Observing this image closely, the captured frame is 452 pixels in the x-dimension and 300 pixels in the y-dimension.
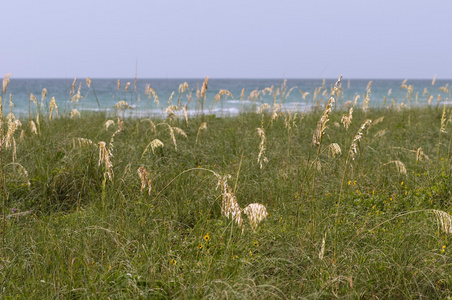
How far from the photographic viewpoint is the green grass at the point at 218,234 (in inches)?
87.0

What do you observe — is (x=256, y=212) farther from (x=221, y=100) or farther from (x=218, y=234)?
(x=221, y=100)

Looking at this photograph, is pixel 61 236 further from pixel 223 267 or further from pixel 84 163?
pixel 84 163

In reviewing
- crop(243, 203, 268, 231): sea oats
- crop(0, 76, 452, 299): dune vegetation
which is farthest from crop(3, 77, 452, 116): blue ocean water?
crop(243, 203, 268, 231): sea oats

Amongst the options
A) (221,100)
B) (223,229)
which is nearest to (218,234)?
(223,229)

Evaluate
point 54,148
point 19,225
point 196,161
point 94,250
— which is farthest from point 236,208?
point 54,148

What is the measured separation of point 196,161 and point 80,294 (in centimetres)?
289

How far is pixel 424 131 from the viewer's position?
23.4 ft

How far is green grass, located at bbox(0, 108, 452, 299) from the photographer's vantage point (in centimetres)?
221

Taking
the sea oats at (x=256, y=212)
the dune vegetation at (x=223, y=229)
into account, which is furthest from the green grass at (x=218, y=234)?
the sea oats at (x=256, y=212)

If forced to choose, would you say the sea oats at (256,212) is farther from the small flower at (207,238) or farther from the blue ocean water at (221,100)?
the blue ocean water at (221,100)

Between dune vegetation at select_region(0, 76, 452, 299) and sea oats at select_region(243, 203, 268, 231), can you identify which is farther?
dune vegetation at select_region(0, 76, 452, 299)

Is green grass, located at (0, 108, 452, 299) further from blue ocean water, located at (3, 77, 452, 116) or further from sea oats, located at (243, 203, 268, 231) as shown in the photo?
blue ocean water, located at (3, 77, 452, 116)

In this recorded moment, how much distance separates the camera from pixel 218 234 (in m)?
2.86

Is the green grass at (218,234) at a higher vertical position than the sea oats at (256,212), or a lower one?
lower
